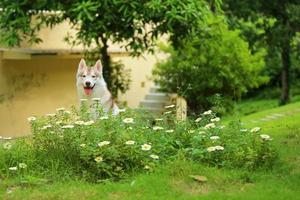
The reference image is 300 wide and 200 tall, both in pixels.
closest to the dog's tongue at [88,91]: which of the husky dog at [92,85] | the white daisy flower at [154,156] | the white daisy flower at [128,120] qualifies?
the husky dog at [92,85]

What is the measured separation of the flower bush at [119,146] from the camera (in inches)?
248

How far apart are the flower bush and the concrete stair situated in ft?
42.3

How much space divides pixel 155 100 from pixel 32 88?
5705 mm

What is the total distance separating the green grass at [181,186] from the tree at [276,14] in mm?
11555

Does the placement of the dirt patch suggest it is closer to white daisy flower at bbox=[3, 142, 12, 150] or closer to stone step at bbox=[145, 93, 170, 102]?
white daisy flower at bbox=[3, 142, 12, 150]

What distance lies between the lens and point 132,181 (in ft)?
20.1

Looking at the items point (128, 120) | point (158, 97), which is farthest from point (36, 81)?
point (128, 120)

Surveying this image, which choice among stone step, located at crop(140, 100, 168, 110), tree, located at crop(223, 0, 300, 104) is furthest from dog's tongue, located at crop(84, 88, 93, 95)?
stone step, located at crop(140, 100, 168, 110)

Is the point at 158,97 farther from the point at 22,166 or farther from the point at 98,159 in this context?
the point at 98,159

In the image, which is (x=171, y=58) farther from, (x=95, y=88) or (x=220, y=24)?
(x=95, y=88)

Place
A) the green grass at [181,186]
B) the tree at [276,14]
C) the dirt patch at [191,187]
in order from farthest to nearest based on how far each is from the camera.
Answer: the tree at [276,14] → the dirt patch at [191,187] → the green grass at [181,186]

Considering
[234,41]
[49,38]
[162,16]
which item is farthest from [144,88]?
[162,16]

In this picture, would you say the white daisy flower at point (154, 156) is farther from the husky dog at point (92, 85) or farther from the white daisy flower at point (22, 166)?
the husky dog at point (92, 85)

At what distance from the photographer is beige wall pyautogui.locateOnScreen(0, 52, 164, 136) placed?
15.5 meters
